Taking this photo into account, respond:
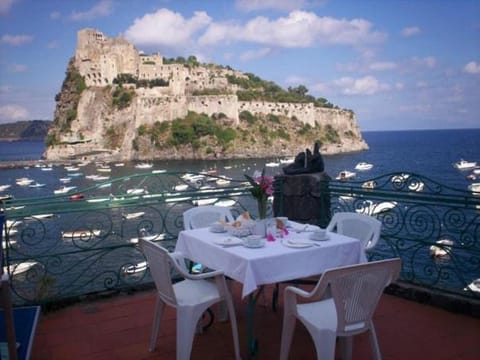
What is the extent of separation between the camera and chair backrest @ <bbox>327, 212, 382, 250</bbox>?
127 inches

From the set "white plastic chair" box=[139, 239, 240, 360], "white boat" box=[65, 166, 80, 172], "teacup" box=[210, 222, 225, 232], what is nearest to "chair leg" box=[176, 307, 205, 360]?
"white plastic chair" box=[139, 239, 240, 360]

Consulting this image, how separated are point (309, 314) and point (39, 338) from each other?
1.96m

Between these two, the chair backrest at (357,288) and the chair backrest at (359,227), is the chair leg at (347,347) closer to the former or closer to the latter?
the chair backrest at (357,288)

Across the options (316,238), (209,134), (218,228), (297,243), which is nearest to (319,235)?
(316,238)

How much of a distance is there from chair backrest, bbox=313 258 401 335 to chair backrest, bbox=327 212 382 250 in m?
0.90

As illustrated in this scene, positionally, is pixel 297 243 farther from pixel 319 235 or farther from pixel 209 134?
pixel 209 134

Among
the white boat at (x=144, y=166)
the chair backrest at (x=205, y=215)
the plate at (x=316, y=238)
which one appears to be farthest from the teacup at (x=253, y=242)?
the white boat at (x=144, y=166)

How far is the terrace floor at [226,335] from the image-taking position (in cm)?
283

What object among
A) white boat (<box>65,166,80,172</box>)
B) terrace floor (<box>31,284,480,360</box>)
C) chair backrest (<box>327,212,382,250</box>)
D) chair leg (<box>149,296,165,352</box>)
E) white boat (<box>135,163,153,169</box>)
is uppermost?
chair backrest (<box>327,212,382,250</box>)

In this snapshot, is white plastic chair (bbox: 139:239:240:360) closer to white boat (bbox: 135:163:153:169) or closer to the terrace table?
the terrace table

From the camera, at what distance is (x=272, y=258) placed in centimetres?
258

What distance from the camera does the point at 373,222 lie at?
10.8 feet

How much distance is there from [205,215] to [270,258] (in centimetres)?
134

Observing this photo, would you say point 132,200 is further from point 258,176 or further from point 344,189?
point 344,189
